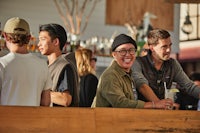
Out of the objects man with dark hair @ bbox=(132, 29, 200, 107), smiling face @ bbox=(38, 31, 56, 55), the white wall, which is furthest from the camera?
the white wall

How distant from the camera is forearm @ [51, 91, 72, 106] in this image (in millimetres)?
3236

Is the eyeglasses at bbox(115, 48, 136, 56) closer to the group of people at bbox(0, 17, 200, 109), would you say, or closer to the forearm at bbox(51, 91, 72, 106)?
the group of people at bbox(0, 17, 200, 109)

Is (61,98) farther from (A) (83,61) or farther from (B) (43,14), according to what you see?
(B) (43,14)

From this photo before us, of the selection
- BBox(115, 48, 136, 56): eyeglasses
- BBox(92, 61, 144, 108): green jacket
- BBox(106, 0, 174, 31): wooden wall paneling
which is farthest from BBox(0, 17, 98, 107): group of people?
BBox(106, 0, 174, 31): wooden wall paneling

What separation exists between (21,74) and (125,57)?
701mm

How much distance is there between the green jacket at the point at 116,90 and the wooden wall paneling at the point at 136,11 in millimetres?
5568

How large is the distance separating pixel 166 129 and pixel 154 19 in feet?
21.3

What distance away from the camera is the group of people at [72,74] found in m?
2.98

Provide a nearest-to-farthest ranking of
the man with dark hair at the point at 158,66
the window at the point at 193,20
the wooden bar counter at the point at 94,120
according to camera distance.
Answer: the wooden bar counter at the point at 94,120 → the man with dark hair at the point at 158,66 → the window at the point at 193,20

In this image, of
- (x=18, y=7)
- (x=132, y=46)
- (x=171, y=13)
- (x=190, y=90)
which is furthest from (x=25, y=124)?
(x=171, y=13)

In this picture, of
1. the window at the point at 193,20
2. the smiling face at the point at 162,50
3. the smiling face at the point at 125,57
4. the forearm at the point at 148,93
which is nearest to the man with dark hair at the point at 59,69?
the smiling face at the point at 125,57

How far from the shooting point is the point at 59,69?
331 cm

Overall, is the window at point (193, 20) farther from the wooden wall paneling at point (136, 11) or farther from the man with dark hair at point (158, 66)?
the man with dark hair at point (158, 66)

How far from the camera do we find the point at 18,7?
26.2 feet
